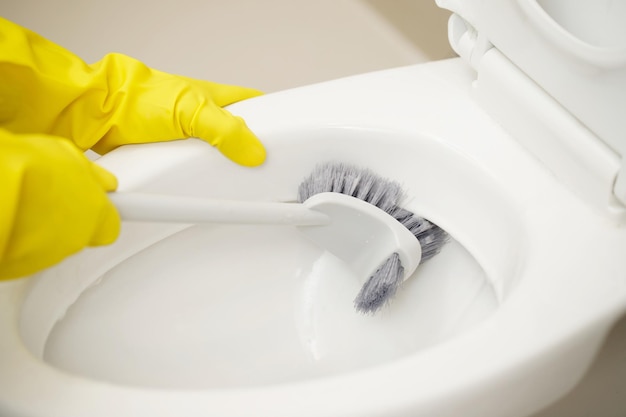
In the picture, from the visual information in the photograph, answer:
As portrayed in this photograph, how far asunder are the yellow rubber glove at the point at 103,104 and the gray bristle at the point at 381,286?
136 millimetres

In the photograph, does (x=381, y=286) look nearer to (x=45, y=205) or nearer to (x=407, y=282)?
(x=407, y=282)

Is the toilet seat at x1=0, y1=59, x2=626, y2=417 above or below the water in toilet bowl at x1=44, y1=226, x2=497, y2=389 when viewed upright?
above

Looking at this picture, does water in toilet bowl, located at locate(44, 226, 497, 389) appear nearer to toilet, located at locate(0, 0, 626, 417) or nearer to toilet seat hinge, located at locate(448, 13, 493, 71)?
toilet, located at locate(0, 0, 626, 417)

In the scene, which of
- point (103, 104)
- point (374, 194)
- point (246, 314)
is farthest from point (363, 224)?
point (103, 104)

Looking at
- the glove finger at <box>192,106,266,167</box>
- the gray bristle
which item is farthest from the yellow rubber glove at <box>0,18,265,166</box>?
the gray bristle

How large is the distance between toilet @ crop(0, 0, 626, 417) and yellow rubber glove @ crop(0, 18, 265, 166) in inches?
0.7

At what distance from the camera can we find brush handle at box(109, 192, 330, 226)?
1.61ft

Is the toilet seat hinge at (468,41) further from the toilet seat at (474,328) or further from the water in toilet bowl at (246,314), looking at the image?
the water in toilet bowl at (246,314)

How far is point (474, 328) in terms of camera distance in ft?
1.60

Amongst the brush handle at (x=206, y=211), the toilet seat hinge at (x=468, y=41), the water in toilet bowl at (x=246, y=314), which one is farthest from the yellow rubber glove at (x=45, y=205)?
the toilet seat hinge at (x=468, y=41)

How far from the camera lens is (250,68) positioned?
1.17m

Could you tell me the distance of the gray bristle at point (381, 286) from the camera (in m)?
0.62

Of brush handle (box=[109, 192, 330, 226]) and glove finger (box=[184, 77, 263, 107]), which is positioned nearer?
brush handle (box=[109, 192, 330, 226])

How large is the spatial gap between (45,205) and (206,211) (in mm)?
117
